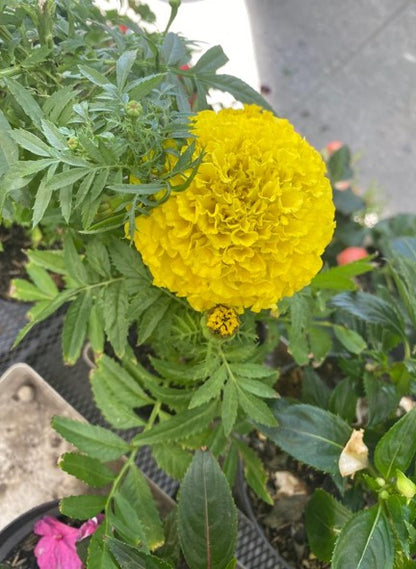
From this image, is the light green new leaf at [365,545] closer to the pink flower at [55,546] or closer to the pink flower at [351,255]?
the pink flower at [55,546]

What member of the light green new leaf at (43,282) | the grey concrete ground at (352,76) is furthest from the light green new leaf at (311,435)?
the grey concrete ground at (352,76)

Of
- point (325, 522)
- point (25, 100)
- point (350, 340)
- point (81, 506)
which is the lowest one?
point (81, 506)

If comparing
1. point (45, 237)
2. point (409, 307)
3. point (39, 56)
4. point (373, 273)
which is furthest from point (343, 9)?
point (39, 56)

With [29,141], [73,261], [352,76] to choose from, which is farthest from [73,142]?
[352,76]

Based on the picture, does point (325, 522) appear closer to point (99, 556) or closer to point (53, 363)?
point (99, 556)

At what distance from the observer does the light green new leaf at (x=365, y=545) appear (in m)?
0.54

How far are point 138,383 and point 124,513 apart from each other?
6.8 inches

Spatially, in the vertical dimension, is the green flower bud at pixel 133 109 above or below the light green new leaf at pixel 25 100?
above

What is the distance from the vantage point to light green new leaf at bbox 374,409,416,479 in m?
0.57

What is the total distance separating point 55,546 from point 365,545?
0.33m

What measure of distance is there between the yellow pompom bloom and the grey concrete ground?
1.13 metres

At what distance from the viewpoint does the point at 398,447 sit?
0.59m

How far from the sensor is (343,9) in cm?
182

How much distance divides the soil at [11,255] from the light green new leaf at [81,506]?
402 mm
